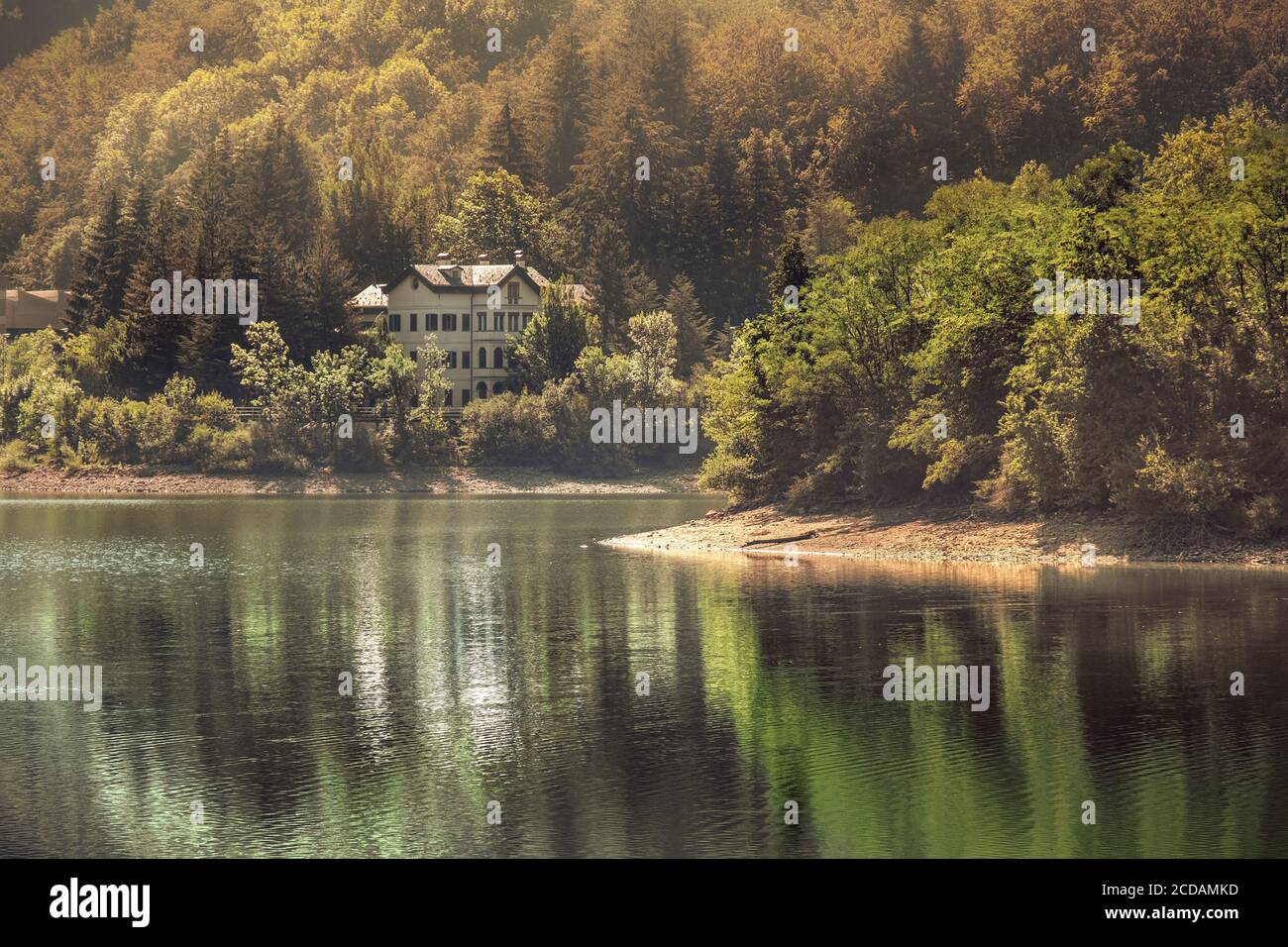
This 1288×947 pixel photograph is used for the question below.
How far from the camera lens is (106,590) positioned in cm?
6825

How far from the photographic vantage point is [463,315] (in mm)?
177500

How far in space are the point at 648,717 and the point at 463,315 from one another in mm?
140878

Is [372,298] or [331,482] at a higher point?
[372,298]

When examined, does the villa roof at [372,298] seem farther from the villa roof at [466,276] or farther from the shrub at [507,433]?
the shrub at [507,433]

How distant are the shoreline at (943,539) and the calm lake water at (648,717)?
3.58 meters

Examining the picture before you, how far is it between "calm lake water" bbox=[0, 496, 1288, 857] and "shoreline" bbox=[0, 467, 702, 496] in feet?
271

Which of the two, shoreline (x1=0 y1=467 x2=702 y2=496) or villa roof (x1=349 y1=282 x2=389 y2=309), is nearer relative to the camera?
shoreline (x1=0 y1=467 x2=702 y2=496)

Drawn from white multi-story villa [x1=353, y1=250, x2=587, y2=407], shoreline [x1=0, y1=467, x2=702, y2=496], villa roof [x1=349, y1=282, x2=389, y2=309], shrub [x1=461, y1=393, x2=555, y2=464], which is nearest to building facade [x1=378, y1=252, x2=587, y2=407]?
white multi-story villa [x1=353, y1=250, x2=587, y2=407]

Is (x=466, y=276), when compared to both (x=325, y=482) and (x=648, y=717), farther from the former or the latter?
(x=648, y=717)

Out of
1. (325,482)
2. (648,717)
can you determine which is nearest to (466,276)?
(325,482)

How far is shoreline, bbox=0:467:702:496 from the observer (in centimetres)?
15575

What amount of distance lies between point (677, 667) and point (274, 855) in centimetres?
2041

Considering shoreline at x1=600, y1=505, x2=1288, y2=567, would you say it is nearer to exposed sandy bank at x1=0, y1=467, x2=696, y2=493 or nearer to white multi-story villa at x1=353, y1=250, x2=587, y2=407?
exposed sandy bank at x1=0, y1=467, x2=696, y2=493
